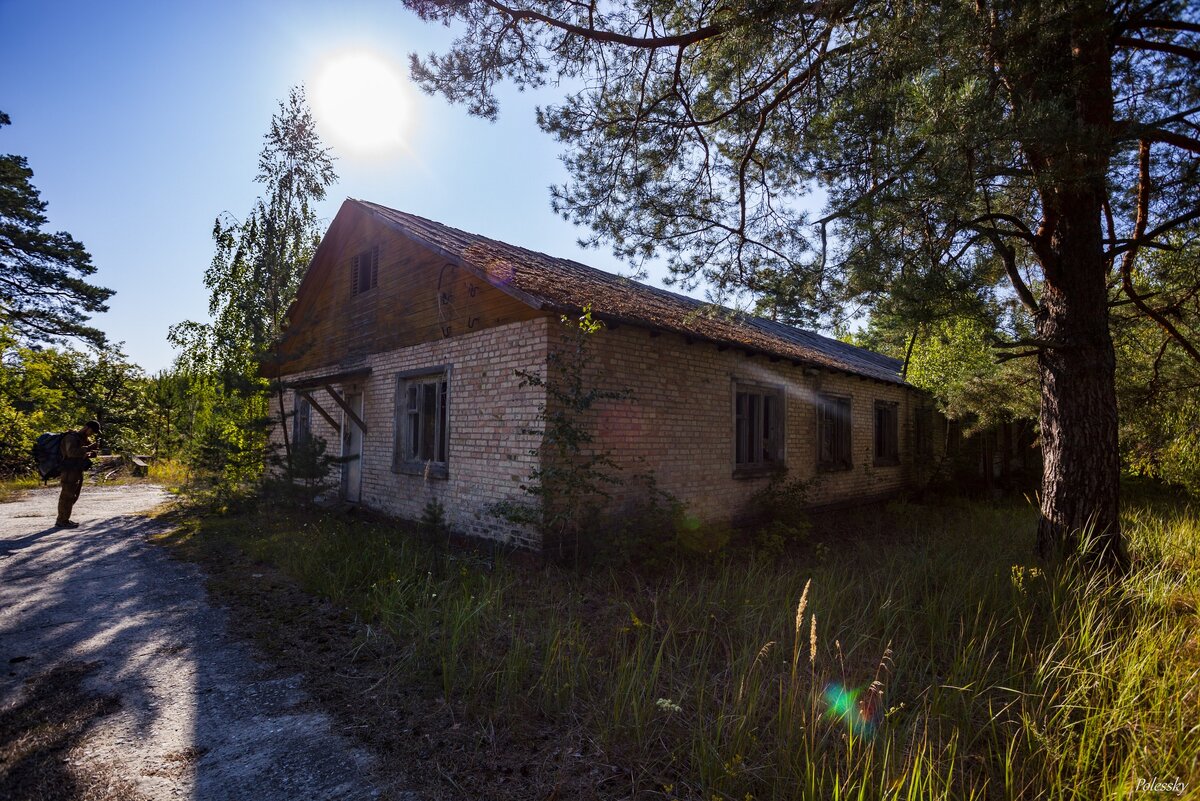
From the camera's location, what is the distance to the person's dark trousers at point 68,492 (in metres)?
8.59

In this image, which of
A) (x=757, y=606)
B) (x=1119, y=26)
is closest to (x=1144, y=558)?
(x=757, y=606)

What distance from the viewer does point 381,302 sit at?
377 inches

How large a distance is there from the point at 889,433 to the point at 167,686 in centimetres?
1456

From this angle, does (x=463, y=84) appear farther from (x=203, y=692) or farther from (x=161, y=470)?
(x=161, y=470)

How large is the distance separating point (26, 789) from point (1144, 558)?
9045 mm

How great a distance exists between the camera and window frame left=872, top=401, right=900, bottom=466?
1326cm

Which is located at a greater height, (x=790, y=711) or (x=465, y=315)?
(x=465, y=315)

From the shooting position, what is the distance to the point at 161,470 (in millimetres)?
17875

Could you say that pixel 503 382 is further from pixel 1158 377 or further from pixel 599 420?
pixel 1158 377

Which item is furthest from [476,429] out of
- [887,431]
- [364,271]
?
[887,431]

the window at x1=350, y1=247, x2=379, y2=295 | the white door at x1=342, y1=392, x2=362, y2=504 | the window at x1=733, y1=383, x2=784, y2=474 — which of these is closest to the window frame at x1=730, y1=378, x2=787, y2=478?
the window at x1=733, y1=383, x2=784, y2=474

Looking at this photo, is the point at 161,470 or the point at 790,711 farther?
the point at 161,470

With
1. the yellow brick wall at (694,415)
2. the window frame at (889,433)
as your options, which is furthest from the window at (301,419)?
the window frame at (889,433)

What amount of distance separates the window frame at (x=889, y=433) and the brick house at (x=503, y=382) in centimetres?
104
